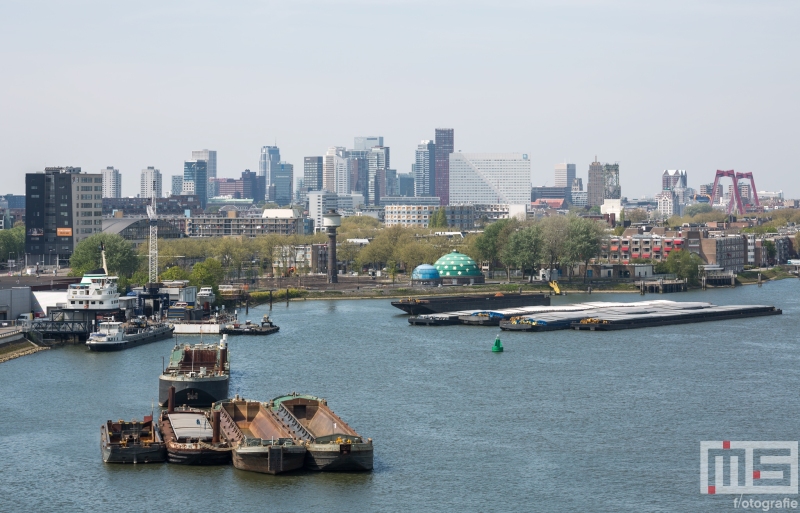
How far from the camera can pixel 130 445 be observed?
3047 cm

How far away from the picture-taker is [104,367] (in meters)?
46.3

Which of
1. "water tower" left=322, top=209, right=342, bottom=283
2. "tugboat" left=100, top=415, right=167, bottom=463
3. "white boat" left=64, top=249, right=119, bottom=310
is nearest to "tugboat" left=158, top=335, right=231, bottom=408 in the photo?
"tugboat" left=100, top=415, right=167, bottom=463

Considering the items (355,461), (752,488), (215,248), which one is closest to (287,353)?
(355,461)

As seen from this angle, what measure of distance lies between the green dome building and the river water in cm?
3021

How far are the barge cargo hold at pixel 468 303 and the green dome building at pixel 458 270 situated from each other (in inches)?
447

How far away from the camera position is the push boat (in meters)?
51.0

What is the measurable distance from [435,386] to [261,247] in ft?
204

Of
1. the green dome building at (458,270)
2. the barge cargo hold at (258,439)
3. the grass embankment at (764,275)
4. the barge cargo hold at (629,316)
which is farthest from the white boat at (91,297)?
the grass embankment at (764,275)

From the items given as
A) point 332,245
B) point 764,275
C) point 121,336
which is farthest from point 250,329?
point 764,275

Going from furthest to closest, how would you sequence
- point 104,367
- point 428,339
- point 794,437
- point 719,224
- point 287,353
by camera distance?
point 719,224, point 428,339, point 287,353, point 104,367, point 794,437

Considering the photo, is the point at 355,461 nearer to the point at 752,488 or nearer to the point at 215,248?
the point at 752,488

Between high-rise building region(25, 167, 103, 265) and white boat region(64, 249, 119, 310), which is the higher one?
high-rise building region(25, 167, 103, 265)

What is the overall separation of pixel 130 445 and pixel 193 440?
159cm

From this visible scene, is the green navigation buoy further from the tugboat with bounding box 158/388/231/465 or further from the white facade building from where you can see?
the white facade building
